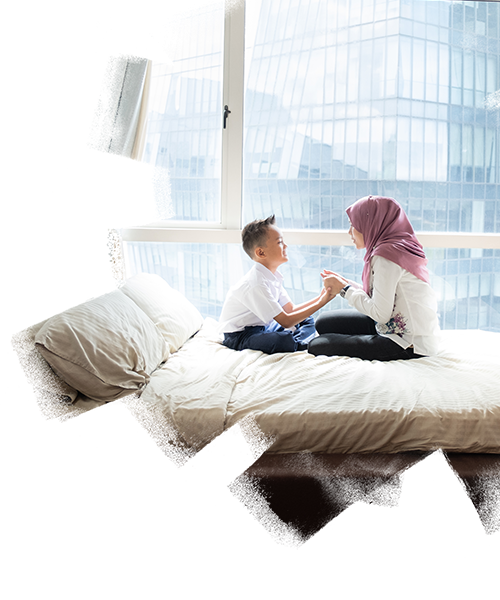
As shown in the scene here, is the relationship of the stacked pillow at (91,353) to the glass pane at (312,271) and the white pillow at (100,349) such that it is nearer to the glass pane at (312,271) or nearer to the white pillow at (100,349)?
the white pillow at (100,349)

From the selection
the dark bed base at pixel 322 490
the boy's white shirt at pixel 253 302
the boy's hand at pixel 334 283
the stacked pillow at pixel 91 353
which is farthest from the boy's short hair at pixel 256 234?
the dark bed base at pixel 322 490

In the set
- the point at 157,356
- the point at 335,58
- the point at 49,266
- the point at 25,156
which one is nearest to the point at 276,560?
the point at 157,356

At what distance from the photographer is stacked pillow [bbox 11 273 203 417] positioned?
1446 millimetres

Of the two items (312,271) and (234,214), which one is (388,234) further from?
(234,214)

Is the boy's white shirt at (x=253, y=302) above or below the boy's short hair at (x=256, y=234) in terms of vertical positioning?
below

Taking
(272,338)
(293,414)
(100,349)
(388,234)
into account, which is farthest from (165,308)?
(388,234)

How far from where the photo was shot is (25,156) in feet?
3.97

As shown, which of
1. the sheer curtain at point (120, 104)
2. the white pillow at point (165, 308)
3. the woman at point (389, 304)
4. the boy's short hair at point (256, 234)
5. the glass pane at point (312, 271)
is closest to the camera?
the woman at point (389, 304)

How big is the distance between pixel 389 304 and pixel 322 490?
2.97ft

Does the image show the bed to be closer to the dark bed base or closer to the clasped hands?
the dark bed base

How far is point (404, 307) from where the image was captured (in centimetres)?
200

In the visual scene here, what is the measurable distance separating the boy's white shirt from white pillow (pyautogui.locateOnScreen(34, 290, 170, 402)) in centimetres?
50

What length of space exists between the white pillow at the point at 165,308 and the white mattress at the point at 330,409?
1.21 feet

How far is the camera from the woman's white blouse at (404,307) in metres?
1.98
